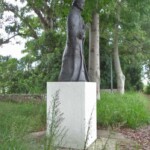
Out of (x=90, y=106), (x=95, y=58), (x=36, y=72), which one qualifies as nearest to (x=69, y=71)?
(x=90, y=106)

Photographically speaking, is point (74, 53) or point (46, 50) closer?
point (74, 53)

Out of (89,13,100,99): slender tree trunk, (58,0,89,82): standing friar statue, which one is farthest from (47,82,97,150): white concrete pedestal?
(89,13,100,99): slender tree trunk

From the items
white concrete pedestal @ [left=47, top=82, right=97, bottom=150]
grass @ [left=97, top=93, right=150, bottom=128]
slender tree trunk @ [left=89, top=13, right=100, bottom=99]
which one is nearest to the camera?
white concrete pedestal @ [left=47, top=82, right=97, bottom=150]

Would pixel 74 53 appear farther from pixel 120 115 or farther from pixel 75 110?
pixel 120 115

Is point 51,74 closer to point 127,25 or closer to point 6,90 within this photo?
point 6,90

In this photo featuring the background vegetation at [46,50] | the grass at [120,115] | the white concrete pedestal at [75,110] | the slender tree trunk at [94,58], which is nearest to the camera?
the white concrete pedestal at [75,110]

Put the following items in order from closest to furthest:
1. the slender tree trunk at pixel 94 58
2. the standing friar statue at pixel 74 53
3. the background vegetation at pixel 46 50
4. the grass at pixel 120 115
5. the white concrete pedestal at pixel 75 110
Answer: the white concrete pedestal at pixel 75 110 → the standing friar statue at pixel 74 53 → the grass at pixel 120 115 → the slender tree trunk at pixel 94 58 → the background vegetation at pixel 46 50


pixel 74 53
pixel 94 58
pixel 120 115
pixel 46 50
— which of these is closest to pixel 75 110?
pixel 74 53

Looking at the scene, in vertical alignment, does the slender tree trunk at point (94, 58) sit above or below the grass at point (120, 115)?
above

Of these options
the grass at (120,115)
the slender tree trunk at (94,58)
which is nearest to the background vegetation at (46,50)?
the slender tree trunk at (94,58)

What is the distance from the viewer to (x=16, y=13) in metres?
14.5

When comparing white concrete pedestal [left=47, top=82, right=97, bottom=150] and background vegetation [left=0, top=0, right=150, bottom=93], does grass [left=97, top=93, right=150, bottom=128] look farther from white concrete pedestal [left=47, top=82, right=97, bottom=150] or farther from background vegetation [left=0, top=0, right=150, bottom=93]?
background vegetation [left=0, top=0, right=150, bottom=93]

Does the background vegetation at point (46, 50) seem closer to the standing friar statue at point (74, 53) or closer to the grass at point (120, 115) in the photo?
the grass at point (120, 115)

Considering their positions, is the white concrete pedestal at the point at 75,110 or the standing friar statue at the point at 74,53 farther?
the standing friar statue at the point at 74,53
